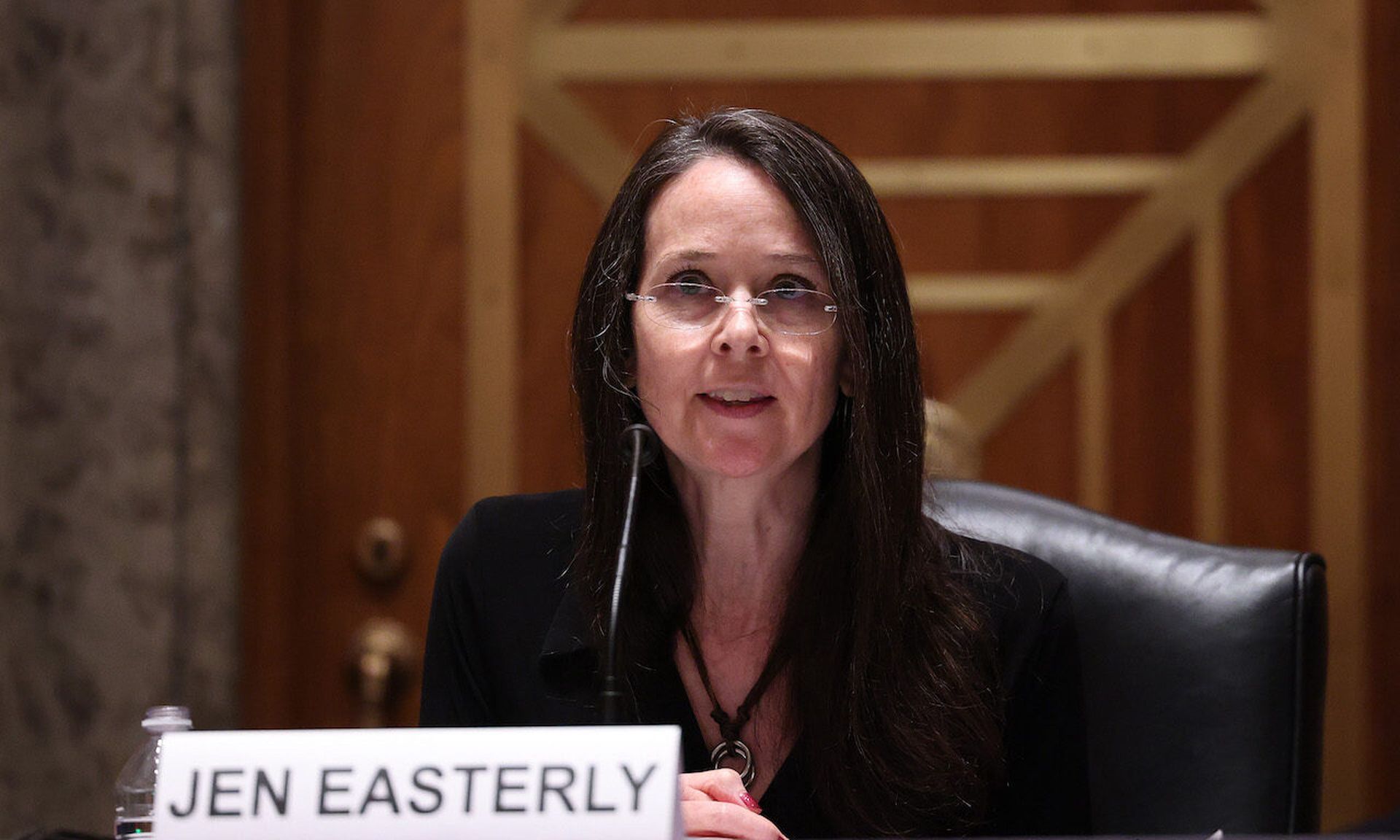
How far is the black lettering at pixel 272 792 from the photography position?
89 cm

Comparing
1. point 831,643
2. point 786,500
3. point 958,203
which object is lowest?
point 831,643

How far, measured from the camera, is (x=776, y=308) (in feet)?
→ 4.51

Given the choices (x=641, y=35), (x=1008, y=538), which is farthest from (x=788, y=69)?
(x=1008, y=538)

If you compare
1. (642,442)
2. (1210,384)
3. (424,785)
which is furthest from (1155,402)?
(424,785)

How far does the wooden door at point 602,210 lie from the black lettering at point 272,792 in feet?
5.21

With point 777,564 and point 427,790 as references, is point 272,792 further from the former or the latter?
point 777,564

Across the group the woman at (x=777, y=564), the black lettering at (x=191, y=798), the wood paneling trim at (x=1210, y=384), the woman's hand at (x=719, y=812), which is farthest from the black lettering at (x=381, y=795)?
the wood paneling trim at (x=1210, y=384)

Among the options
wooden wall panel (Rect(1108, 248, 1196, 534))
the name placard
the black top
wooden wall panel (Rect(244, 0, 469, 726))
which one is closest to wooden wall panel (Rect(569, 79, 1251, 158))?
wooden wall panel (Rect(1108, 248, 1196, 534))

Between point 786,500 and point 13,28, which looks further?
point 13,28

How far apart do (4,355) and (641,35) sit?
3.77 ft

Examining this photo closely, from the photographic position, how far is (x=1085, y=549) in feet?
5.33

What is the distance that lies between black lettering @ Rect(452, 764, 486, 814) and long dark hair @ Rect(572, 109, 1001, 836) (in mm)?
536

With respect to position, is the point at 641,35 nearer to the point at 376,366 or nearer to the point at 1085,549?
the point at 376,366

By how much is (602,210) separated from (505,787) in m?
1.75
